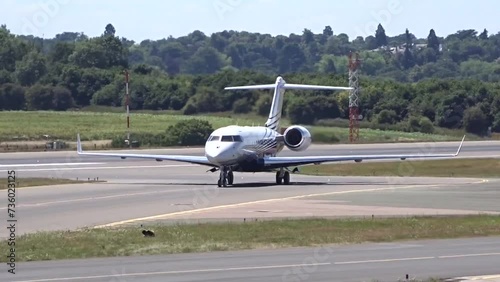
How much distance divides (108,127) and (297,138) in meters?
59.4

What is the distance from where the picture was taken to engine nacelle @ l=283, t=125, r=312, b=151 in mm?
60031

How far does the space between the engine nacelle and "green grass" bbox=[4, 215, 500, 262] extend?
2206 cm

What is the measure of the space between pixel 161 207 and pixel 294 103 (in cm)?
6736

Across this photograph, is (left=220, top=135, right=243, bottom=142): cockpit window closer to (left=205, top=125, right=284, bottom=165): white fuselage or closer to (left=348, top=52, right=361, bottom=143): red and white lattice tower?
(left=205, top=125, right=284, bottom=165): white fuselage

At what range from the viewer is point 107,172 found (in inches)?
2790

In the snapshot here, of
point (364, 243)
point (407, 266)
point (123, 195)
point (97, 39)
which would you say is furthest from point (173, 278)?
point (97, 39)

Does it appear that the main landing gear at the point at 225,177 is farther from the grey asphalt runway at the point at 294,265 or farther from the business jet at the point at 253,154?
the grey asphalt runway at the point at 294,265

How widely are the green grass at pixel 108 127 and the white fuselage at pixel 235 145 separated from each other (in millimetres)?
43191

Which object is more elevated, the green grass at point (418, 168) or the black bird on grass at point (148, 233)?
the black bird on grass at point (148, 233)

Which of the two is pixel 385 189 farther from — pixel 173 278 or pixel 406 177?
pixel 173 278

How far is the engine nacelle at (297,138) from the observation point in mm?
60031

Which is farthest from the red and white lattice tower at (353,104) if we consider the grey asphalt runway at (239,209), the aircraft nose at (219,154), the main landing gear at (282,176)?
the aircraft nose at (219,154)

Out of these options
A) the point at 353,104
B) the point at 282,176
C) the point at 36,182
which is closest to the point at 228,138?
the point at 282,176

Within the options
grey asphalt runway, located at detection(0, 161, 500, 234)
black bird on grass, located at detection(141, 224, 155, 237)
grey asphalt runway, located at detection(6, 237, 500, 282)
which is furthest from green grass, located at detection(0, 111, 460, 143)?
grey asphalt runway, located at detection(6, 237, 500, 282)
